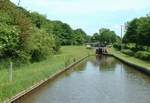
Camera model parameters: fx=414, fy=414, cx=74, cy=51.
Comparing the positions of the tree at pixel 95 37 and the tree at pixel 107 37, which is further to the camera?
the tree at pixel 95 37

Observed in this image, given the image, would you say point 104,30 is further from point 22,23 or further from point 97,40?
point 22,23

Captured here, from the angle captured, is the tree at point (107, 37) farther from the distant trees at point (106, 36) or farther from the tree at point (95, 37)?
the tree at point (95, 37)

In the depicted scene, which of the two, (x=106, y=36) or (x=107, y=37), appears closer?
(x=107, y=37)

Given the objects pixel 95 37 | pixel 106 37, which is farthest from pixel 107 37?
pixel 95 37

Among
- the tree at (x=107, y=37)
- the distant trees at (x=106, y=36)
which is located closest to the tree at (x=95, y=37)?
the distant trees at (x=106, y=36)

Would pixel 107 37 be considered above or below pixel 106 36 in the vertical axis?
below

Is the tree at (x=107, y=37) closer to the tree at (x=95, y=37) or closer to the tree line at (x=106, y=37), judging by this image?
the tree line at (x=106, y=37)

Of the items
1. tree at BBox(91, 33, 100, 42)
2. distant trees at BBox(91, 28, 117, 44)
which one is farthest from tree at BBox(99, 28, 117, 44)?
tree at BBox(91, 33, 100, 42)

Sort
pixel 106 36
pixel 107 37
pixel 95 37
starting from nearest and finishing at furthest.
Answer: pixel 107 37 < pixel 106 36 < pixel 95 37

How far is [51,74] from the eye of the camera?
108ft

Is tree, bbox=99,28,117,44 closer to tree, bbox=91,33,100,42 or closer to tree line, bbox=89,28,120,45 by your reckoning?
tree line, bbox=89,28,120,45

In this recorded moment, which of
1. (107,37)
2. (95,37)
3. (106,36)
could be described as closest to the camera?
(107,37)

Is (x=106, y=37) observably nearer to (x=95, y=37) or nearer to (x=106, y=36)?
(x=106, y=36)

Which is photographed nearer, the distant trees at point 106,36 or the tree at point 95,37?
the distant trees at point 106,36
